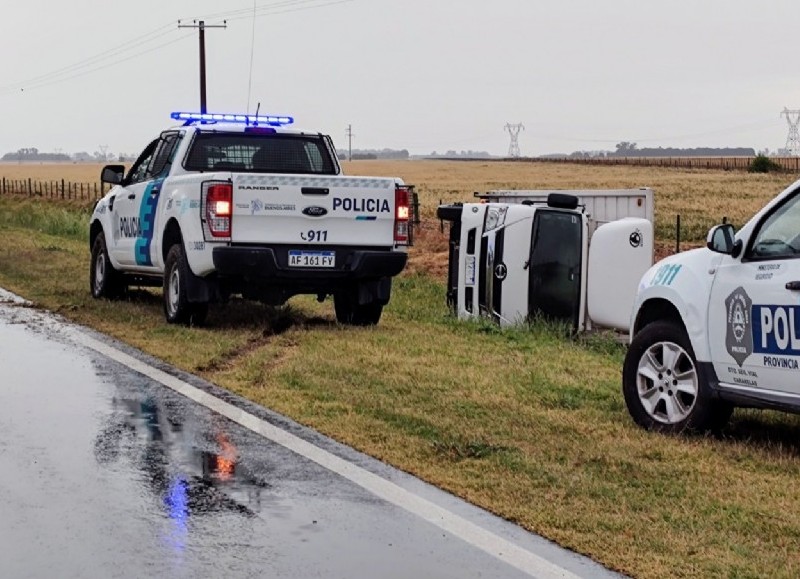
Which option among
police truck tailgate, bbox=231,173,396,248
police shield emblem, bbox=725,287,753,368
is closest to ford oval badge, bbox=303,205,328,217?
police truck tailgate, bbox=231,173,396,248

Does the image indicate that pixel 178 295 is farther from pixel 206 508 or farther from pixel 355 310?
pixel 206 508

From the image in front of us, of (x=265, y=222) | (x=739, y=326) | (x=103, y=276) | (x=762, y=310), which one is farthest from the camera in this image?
(x=103, y=276)

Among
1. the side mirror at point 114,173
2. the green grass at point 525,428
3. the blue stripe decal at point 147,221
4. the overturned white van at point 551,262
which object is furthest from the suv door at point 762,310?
the side mirror at point 114,173

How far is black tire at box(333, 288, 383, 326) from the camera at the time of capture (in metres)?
14.6

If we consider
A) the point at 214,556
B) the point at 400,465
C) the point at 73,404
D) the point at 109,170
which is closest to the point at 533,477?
the point at 400,465

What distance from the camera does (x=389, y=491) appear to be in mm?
7168

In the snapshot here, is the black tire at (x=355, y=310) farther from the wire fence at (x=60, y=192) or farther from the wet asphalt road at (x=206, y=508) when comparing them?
the wire fence at (x=60, y=192)

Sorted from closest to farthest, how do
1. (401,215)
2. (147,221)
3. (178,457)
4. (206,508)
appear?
1. (206,508)
2. (178,457)
3. (401,215)
4. (147,221)

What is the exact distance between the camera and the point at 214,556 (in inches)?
230

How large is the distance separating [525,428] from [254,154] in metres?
Answer: 6.90

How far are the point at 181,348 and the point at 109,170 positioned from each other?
182 inches

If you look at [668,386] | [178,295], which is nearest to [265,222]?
[178,295]

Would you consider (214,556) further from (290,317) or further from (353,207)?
(290,317)

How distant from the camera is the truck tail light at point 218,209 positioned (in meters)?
13.3
